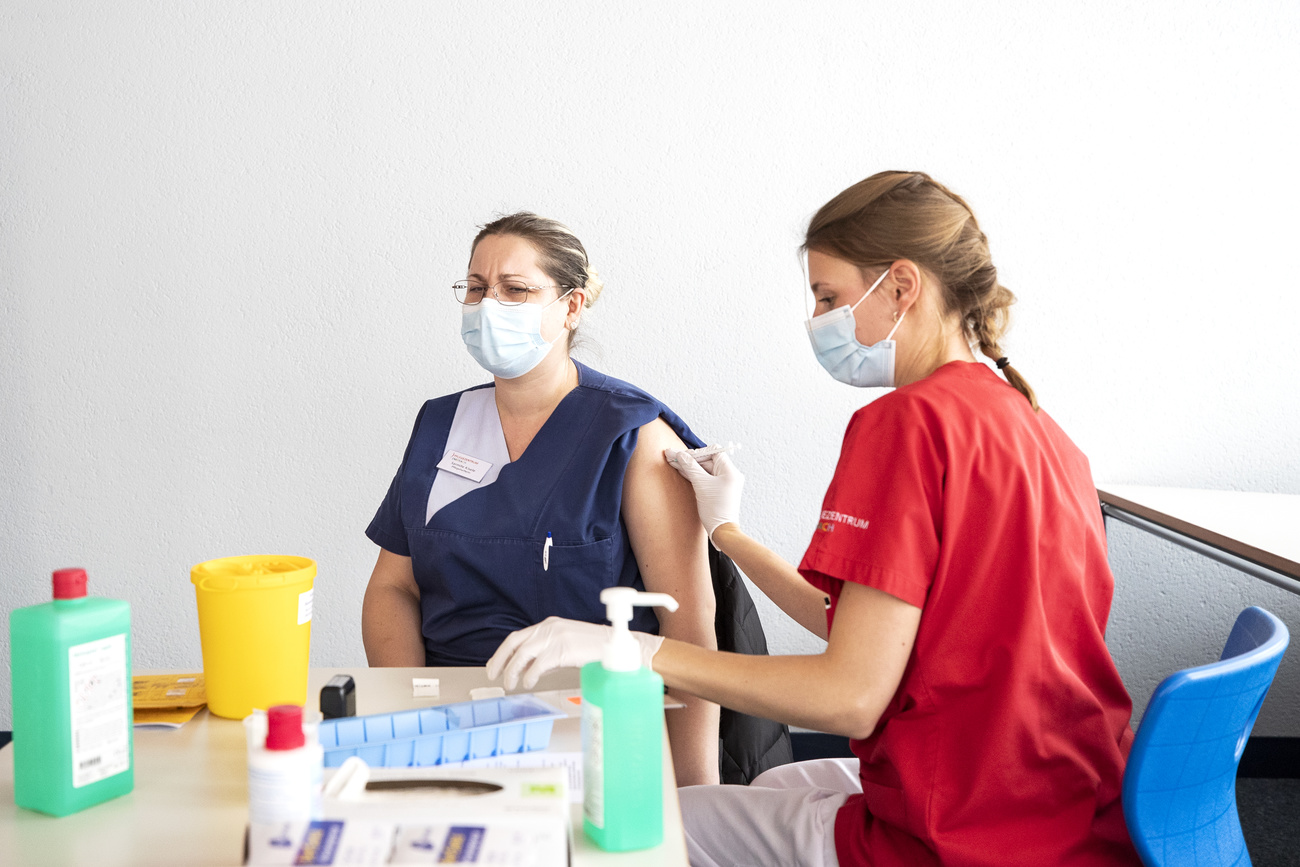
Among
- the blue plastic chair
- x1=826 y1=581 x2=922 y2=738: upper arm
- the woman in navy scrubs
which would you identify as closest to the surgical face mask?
the woman in navy scrubs

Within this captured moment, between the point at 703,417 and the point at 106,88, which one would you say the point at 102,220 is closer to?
the point at 106,88

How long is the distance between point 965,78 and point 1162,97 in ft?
1.59

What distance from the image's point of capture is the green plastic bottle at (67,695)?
2.46 feet

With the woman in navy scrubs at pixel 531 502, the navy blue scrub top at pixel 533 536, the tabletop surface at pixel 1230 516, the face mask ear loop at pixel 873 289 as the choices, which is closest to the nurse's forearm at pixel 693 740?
the woman in navy scrubs at pixel 531 502

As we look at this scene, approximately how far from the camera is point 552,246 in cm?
161

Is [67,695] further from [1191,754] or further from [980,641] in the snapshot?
[1191,754]

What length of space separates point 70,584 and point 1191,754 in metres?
0.99

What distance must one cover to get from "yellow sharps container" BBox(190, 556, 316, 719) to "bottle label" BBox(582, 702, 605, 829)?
40cm

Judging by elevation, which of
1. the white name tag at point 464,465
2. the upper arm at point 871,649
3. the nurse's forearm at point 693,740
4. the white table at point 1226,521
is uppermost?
the white name tag at point 464,465

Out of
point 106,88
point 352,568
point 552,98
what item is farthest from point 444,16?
point 352,568

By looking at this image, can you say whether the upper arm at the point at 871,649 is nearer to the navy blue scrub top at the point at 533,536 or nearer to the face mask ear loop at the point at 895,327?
the face mask ear loop at the point at 895,327

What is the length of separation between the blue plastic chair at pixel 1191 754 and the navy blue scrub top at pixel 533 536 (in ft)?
2.47

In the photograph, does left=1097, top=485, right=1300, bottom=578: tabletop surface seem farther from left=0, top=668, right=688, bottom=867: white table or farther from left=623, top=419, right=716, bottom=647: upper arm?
left=0, top=668, right=688, bottom=867: white table

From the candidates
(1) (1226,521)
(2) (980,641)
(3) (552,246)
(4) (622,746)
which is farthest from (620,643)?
(1) (1226,521)
